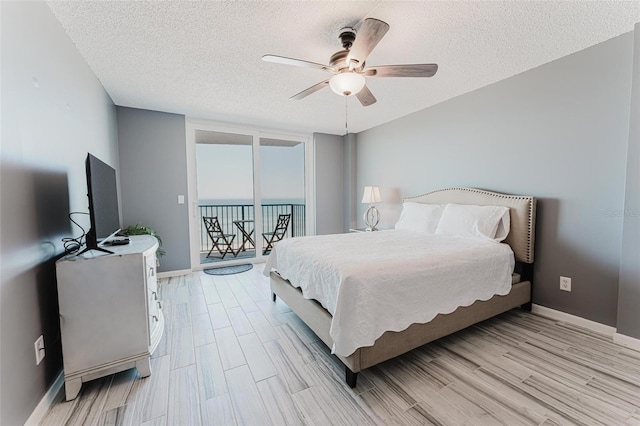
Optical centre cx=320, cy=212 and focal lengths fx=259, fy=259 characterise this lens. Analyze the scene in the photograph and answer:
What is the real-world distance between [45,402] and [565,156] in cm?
420

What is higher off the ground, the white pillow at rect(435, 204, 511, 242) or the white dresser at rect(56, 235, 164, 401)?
the white pillow at rect(435, 204, 511, 242)

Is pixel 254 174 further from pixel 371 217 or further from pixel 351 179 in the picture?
pixel 371 217

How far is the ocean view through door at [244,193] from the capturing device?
14.0 feet

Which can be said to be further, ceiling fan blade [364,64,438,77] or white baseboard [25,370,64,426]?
ceiling fan blade [364,64,438,77]

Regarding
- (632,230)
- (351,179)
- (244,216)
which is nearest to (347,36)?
(632,230)

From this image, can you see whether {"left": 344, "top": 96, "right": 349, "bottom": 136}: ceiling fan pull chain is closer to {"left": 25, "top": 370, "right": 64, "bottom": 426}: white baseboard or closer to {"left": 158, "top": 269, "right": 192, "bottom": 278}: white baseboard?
{"left": 158, "top": 269, "right": 192, "bottom": 278}: white baseboard

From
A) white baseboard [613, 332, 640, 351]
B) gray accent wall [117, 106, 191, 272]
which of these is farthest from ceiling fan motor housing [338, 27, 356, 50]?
white baseboard [613, 332, 640, 351]

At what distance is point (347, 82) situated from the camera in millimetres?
1888

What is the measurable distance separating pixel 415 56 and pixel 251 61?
57.2 inches

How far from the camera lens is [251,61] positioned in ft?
7.67

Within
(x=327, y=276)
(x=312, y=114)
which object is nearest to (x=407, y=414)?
(x=327, y=276)

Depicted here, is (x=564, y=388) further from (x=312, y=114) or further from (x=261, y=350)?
(x=312, y=114)

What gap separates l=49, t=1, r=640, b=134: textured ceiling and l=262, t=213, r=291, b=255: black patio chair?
8.33 ft

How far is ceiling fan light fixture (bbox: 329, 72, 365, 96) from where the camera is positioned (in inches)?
73.5
